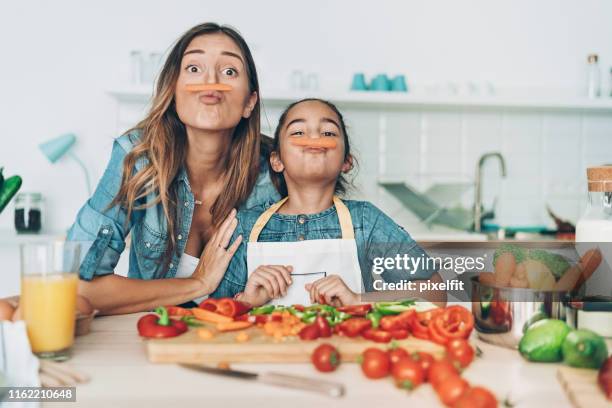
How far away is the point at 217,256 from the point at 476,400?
1102 millimetres

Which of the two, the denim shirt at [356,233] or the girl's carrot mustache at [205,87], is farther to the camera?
the denim shirt at [356,233]

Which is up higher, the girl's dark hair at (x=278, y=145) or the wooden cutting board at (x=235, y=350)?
the girl's dark hair at (x=278, y=145)

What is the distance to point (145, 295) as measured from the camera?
63.7 inches

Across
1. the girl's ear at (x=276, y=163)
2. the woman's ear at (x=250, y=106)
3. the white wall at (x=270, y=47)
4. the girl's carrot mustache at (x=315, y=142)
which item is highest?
the white wall at (x=270, y=47)

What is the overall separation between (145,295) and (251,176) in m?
0.53

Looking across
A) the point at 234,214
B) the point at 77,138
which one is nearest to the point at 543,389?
the point at 234,214

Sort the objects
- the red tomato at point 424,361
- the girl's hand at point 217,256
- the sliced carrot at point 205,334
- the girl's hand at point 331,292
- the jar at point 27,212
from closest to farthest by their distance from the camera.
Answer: the red tomato at point 424,361
the sliced carrot at point 205,334
the girl's hand at point 331,292
the girl's hand at point 217,256
the jar at point 27,212

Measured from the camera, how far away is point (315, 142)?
1.82 meters

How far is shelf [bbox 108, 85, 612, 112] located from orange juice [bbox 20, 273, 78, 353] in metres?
2.18

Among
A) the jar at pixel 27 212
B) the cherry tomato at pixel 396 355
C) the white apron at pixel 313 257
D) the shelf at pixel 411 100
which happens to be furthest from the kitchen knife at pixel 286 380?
the jar at pixel 27 212

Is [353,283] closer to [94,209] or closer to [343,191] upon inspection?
[343,191]

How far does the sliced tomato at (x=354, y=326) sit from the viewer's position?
108 centimetres

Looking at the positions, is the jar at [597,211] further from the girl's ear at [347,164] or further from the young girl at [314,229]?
the girl's ear at [347,164]

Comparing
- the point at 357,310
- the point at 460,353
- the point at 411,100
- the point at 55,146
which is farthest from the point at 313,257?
the point at 55,146
